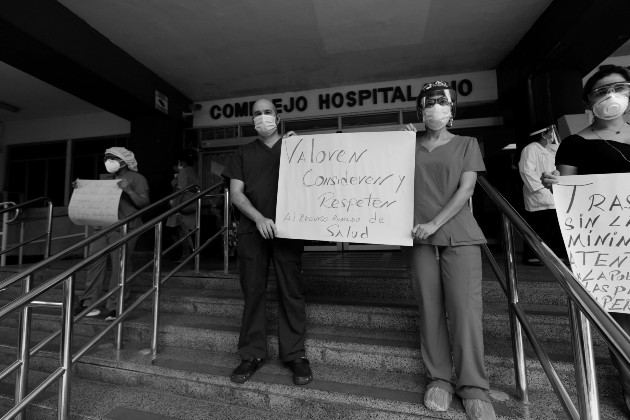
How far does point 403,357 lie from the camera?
6.75ft

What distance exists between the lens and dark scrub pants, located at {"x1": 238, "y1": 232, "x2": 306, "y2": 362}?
6.61 ft

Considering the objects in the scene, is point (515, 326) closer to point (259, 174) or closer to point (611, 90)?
point (611, 90)

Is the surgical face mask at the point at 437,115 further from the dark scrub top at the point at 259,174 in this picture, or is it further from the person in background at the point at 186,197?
the person in background at the point at 186,197

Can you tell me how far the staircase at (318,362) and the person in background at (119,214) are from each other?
22 cm

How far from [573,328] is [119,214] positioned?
133 inches

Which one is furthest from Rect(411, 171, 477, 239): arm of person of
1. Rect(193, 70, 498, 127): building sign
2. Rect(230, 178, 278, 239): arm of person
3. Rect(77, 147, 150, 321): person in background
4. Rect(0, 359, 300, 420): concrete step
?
Rect(193, 70, 498, 127): building sign

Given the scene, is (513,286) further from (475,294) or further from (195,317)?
(195,317)

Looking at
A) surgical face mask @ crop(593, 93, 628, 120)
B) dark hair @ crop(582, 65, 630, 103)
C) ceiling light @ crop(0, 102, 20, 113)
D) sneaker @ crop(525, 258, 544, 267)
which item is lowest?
sneaker @ crop(525, 258, 544, 267)

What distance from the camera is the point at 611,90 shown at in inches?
62.1

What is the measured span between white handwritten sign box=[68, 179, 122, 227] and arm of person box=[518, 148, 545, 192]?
395 cm

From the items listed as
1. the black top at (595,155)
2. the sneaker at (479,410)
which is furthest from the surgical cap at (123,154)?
the black top at (595,155)

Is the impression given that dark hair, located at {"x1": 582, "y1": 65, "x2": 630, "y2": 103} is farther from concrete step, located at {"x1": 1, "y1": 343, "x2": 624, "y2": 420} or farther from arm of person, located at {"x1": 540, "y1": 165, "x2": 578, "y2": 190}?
concrete step, located at {"x1": 1, "y1": 343, "x2": 624, "y2": 420}

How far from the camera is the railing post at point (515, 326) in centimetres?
172

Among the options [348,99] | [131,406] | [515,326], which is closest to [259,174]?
[131,406]
